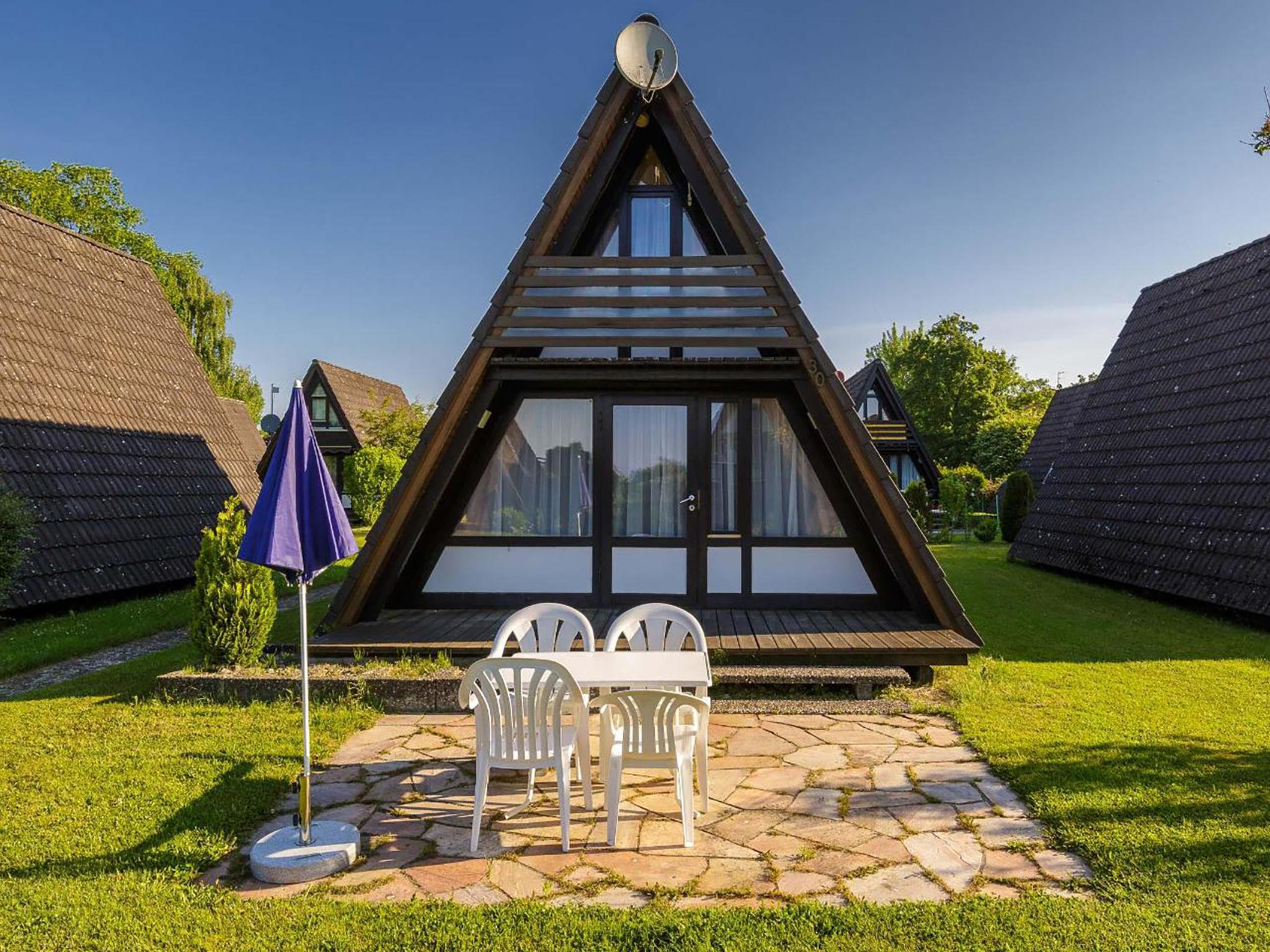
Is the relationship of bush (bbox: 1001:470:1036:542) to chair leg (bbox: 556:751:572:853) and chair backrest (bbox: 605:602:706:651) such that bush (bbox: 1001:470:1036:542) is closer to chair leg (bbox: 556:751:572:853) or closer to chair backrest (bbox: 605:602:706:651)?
chair backrest (bbox: 605:602:706:651)

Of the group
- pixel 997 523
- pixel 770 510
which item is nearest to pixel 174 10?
pixel 770 510

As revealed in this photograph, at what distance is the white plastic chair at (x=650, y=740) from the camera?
12.0 feet

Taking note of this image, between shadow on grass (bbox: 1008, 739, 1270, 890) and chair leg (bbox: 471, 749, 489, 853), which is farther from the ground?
chair leg (bbox: 471, 749, 489, 853)

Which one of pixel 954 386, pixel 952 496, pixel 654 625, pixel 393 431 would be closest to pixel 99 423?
pixel 654 625

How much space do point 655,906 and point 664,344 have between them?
192 inches

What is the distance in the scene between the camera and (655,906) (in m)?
3.10

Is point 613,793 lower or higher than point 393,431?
lower

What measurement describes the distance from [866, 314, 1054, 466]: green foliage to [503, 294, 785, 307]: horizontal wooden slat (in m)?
34.2

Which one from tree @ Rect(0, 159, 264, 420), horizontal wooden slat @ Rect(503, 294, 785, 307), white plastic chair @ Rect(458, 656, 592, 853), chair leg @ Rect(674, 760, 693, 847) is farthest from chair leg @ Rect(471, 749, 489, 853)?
tree @ Rect(0, 159, 264, 420)

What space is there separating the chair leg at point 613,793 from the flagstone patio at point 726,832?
0.07 meters

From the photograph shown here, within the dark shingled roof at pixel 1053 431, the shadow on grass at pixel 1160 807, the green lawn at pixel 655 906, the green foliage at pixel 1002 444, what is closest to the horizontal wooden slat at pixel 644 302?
the green lawn at pixel 655 906

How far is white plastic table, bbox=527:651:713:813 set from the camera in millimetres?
4000

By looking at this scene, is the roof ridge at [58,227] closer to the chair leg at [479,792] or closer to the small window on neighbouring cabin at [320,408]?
the chair leg at [479,792]

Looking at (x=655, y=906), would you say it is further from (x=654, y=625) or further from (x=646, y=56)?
(x=646, y=56)
